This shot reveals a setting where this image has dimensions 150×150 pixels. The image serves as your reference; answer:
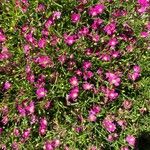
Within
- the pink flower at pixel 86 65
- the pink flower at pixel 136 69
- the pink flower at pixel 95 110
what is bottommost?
the pink flower at pixel 95 110

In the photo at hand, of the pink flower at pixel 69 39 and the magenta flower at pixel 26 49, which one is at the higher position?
the pink flower at pixel 69 39

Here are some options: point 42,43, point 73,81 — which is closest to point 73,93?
point 73,81

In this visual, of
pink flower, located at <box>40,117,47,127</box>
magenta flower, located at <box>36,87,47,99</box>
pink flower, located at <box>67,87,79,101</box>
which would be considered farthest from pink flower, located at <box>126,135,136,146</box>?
magenta flower, located at <box>36,87,47,99</box>

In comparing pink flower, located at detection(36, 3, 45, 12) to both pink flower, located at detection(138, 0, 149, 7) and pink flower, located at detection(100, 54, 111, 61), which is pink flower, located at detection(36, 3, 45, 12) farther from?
pink flower, located at detection(138, 0, 149, 7)

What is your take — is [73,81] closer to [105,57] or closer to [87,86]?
[87,86]

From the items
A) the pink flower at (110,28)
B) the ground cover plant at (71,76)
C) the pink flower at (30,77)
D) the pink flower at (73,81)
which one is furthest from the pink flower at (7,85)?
the pink flower at (110,28)

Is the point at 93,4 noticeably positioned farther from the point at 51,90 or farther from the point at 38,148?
the point at 38,148

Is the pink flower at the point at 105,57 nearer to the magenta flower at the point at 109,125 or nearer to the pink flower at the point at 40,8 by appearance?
the magenta flower at the point at 109,125

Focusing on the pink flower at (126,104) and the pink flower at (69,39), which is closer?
Result: the pink flower at (69,39)
